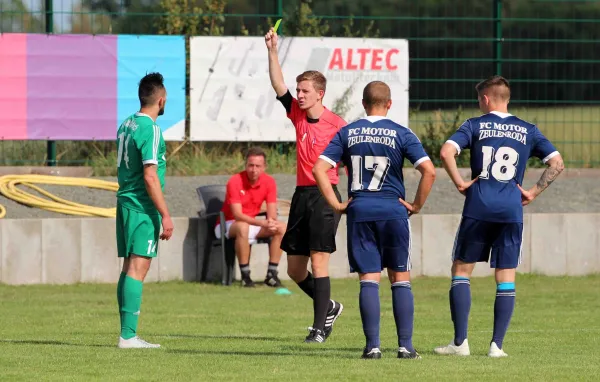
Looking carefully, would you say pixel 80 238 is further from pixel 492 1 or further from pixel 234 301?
pixel 492 1

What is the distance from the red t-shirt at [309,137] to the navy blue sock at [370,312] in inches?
60.5

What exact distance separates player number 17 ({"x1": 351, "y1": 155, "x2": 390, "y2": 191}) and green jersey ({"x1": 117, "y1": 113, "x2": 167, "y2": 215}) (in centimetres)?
163

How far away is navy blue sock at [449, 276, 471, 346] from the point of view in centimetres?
926

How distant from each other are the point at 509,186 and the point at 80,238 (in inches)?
294

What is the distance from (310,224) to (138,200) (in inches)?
54.4

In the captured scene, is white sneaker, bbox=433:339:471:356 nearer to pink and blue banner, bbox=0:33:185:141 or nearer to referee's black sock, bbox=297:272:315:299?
referee's black sock, bbox=297:272:315:299

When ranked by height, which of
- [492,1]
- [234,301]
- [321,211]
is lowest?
[234,301]

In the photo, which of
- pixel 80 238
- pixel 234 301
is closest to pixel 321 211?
pixel 234 301

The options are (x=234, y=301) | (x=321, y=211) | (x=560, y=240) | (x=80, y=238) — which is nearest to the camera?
(x=321, y=211)

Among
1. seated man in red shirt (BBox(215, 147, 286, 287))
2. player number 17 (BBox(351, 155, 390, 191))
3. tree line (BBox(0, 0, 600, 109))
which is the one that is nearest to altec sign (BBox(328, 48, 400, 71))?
tree line (BBox(0, 0, 600, 109))

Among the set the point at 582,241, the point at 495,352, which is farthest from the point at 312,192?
the point at 582,241

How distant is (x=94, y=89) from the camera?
1862cm

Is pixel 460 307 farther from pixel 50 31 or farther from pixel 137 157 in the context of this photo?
pixel 50 31

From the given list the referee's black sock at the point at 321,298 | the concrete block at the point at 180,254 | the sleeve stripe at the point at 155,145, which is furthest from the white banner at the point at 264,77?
the sleeve stripe at the point at 155,145
